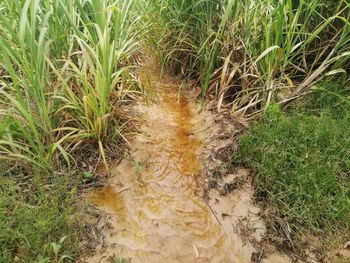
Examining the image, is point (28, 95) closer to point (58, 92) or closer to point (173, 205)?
point (58, 92)

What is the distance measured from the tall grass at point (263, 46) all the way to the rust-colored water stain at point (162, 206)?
523mm

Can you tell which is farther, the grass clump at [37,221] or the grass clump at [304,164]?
the grass clump at [304,164]

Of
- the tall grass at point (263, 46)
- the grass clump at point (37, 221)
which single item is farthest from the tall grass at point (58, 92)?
the tall grass at point (263, 46)

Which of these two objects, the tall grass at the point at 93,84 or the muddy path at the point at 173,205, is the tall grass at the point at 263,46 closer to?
the muddy path at the point at 173,205

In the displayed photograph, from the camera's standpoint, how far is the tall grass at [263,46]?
2229 mm

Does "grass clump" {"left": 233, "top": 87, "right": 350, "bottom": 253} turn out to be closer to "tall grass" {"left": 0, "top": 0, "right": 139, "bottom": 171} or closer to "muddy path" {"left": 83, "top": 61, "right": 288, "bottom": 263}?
"muddy path" {"left": 83, "top": 61, "right": 288, "bottom": 263}

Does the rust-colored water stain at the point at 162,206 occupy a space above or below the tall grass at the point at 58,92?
below

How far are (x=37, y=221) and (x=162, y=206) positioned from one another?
675 millimetres

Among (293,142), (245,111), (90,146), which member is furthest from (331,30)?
(90,146)

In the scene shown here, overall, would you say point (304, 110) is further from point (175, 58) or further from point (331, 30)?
point (175, 58)

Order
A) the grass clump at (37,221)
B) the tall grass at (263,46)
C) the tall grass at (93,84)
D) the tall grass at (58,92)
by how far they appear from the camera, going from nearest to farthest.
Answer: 1. the grass clump at (37,221)
2. the tall grass at (58,92)
3. the tall grass at (93,84)
4. the tall grass at (263,46)

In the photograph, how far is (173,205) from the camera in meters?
1.88

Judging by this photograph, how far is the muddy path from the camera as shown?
1.65 m

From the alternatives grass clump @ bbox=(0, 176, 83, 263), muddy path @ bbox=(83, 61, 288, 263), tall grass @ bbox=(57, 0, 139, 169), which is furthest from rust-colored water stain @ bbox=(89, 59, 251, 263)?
tall grass @ bbox=(57, 0, 139, 169)
